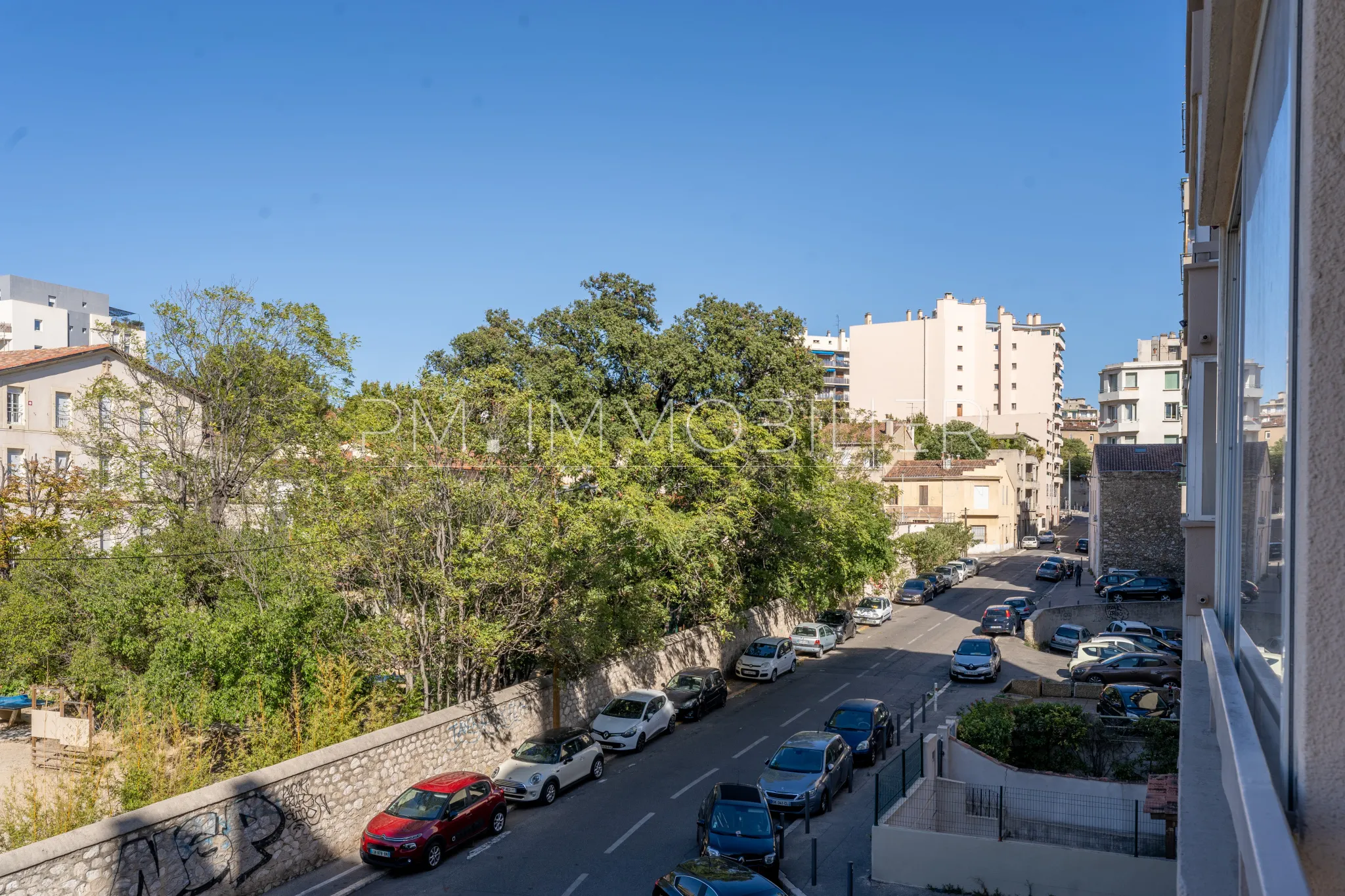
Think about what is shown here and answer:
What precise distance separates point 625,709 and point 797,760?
249 inches

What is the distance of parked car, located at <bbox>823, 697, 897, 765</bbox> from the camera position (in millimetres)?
22578

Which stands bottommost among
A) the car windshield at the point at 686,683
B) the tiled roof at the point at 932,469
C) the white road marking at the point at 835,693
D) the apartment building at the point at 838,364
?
the white road marking at the point at 835,693

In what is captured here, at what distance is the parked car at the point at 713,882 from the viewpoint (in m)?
13.2

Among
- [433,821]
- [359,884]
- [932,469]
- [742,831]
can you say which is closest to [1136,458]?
[932,469]

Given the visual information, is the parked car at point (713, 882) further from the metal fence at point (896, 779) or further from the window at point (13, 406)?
the window at point (13, 406)

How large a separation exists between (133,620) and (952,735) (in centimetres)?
1788

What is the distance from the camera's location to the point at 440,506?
865 inches

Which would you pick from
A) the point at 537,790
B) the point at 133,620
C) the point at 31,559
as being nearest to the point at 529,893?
the point at 537,790

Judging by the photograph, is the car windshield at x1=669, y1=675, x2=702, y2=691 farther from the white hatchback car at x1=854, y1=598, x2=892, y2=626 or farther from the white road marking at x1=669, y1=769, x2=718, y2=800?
the white hatchback car at x1=854, y1=598, x2=892, y2=626

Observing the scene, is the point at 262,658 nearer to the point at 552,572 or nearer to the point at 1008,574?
the point at 552,572

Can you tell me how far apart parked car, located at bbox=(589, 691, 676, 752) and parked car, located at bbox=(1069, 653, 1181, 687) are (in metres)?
12.7

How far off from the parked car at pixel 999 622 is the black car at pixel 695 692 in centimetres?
1546

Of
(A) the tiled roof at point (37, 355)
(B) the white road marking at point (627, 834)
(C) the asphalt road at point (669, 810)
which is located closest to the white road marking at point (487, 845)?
(C) the asphalt road at point (669, 810)

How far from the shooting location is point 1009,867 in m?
14.7
